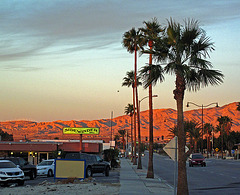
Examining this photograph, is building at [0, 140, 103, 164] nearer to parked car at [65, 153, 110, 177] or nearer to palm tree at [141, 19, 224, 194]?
parked car at [65, 153, 110, 177]

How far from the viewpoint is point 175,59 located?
60.3 feet

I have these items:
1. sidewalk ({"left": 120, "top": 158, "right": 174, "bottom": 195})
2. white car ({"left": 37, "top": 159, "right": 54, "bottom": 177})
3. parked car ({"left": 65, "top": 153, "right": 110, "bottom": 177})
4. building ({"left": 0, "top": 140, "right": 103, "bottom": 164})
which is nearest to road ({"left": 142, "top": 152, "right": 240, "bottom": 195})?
sidewalk ({"left": 120, "top": 158, "right": 174, "bottom": 195})

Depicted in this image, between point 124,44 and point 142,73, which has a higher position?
point 124,44

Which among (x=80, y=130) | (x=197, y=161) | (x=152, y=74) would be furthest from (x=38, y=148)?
(x=152, y=74)

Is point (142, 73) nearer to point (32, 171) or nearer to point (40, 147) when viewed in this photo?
point (32, 171)

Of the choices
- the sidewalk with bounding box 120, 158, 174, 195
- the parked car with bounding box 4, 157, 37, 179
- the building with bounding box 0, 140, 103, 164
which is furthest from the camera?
the building with bounding box 0, 140, 103, 164

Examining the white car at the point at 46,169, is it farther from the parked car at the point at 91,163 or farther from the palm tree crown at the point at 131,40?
the palm tree crown at the point at 131,40

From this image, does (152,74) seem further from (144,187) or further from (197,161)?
(197,161)

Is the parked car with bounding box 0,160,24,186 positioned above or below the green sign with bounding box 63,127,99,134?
below

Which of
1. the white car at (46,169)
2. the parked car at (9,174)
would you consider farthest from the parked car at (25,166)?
the parked car at (9,174)

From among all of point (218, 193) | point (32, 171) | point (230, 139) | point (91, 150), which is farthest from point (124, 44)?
point (230, 139)

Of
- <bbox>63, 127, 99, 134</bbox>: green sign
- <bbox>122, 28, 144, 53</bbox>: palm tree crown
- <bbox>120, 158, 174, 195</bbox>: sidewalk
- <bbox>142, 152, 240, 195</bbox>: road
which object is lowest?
<bbox>142, 152, 240, 195</bbox>: road

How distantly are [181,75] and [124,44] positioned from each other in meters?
31.2

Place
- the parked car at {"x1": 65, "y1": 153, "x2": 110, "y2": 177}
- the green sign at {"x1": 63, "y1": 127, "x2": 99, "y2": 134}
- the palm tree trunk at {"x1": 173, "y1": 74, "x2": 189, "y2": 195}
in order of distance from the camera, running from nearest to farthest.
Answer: the palm tree trunk at {"x1": 173, "y1": 74, "x2": 189, "y2": 195} → the parked car at {"x1": 65, "y1": 153, "x2": 110, "y2": 177} → the green sign at {"x1": 63, "y1": 127, "x2": 99, "y2": 134}
